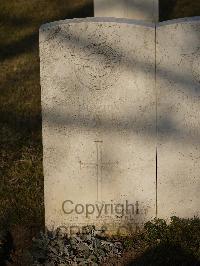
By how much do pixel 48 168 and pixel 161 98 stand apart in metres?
0.91

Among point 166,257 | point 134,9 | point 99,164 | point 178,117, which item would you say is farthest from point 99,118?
point 134,9

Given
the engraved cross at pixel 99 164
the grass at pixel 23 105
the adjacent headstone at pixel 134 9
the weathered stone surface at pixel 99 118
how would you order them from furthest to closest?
the adjacent headstone at pixel 134 9
the grass at pixel 23 105
the engraved cross at pixel 99 164
the weathered stone surface at pixel 99 118

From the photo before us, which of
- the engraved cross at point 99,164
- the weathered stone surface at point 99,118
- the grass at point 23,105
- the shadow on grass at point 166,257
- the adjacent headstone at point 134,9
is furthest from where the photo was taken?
the adjacent headstone at point 134,9

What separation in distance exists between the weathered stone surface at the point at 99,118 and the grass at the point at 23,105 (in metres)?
0.51

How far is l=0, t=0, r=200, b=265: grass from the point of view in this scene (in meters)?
4.29

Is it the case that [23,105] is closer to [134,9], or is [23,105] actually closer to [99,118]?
[134,9]

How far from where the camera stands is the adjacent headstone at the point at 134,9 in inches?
243

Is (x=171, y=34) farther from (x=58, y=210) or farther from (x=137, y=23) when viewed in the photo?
(x=58, y=210)

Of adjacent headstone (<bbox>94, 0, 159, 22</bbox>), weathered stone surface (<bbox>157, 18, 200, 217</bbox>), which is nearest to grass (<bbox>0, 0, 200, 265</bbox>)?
weathered stone surface (<bbox>157, 18, 200, 217</bbox>)

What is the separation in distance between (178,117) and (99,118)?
0.52 metres

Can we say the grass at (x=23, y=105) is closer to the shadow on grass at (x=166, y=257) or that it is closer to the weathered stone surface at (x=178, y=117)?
the shadow on grass at (x=166, y=257)

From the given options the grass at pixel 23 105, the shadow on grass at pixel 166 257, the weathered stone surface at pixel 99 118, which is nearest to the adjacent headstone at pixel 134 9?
the grass at pixel 23 105

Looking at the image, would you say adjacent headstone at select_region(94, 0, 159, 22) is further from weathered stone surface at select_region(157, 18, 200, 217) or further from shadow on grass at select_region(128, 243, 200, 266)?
shadow on grass at select_region(128, 243, 200, 266)

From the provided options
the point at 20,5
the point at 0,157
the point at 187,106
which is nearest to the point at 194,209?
the point at 187,106
